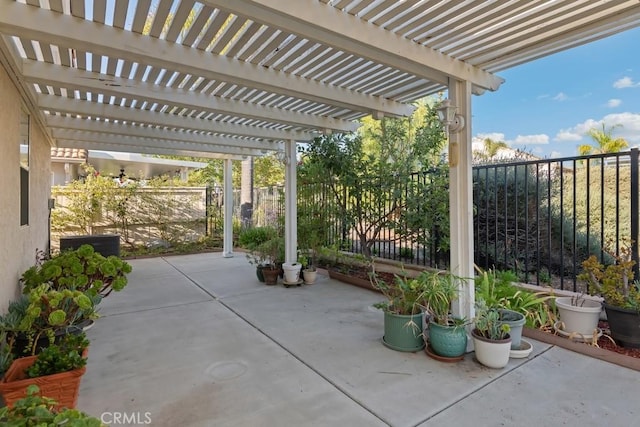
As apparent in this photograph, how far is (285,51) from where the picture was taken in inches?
124

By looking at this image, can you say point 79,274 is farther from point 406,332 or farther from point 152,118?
point 406,332

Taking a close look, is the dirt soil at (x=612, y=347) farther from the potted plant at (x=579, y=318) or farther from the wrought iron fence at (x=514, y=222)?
the wrought iron fence at (x=514, y=222)

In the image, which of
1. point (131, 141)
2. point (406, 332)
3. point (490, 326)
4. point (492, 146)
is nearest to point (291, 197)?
point (131, 141)

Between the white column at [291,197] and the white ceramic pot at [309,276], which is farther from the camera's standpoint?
the white column at [291,197]

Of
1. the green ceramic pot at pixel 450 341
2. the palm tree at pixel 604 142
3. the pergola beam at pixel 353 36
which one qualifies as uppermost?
the palm tree at pixel 604 142

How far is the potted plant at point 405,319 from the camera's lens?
3.12 meters

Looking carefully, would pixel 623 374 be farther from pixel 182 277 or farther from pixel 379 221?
pixel 182 277

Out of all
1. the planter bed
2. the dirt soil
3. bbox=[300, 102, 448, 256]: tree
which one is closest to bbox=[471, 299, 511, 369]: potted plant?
the planter bed

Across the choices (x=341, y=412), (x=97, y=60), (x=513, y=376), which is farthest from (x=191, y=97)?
(x=513, y=376)

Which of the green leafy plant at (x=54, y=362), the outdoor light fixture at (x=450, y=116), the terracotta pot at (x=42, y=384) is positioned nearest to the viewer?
the terracotta pot at (x=42, y=384)

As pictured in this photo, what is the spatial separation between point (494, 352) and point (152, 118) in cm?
482

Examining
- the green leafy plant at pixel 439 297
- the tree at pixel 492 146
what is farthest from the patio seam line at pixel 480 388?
the tree at pixel 492 146

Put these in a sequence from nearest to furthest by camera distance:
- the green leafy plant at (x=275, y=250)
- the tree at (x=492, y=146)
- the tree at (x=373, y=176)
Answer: the tree at (x=373, y=176) < the green leafy plant at (x=275, y=250) < the tree at (x=492, y=146)

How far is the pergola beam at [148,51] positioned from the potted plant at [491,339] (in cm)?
275
